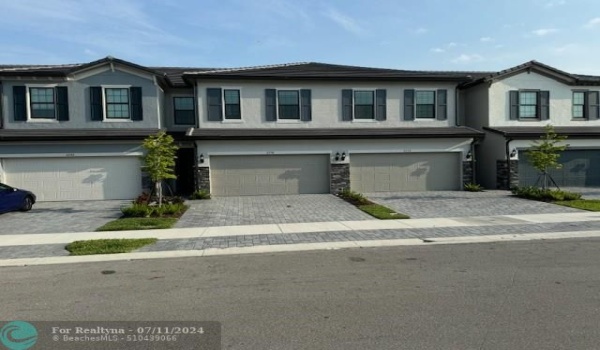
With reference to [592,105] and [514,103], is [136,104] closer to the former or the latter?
[514,103]

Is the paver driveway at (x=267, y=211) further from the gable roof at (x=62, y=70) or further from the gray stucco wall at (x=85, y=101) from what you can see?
the gable roof at (x=62, y=70)

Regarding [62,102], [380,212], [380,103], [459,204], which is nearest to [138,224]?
[380,212]

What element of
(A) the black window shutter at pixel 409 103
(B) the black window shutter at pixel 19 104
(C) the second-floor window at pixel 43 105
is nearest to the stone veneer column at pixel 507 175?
(A) the black window shutter at pixel 409 103

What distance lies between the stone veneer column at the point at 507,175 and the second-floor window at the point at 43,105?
71.3ft

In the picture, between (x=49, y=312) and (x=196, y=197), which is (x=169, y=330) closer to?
(x=49, y=312)

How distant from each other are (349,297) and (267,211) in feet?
29.3

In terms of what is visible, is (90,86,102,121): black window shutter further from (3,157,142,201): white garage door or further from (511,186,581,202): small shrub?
(511,186,581,202): small shrub

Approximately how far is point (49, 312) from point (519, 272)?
22.9ft

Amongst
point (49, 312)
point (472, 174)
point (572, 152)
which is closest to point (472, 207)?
point (472, 174)

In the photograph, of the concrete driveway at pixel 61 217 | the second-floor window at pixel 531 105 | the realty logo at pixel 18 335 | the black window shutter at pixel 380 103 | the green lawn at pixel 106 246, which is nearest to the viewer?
the realty logo at pixel 18 335

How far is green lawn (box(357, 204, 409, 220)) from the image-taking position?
1245 cm

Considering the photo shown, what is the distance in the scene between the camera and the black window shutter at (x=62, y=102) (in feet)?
59.8

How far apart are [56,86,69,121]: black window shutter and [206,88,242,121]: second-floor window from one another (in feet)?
21.5

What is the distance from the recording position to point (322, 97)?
2009 centimetres
